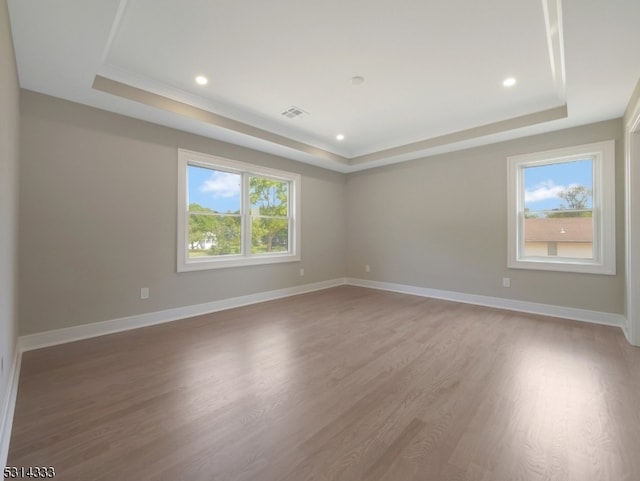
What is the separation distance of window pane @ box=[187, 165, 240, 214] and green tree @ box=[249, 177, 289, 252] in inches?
11.8

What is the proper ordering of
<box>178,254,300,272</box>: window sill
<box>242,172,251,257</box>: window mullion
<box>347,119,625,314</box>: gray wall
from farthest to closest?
<box>242,172,251,257</box>: window mullion, <box>178,254,300,272</box>: window sill, <box>347,119,625,314</box>: gray wall

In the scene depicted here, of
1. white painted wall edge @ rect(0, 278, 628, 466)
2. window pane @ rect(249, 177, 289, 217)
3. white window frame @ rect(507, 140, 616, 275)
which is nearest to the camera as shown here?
white painted wall edge @ rect(0, 278, 628, 466)

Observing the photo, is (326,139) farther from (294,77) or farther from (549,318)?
(549,318)

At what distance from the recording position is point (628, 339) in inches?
119

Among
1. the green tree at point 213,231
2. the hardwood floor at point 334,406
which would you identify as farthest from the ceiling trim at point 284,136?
the hardwood floor at point 334,406

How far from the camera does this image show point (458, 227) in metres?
4.81

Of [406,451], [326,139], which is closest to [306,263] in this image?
[326,139]

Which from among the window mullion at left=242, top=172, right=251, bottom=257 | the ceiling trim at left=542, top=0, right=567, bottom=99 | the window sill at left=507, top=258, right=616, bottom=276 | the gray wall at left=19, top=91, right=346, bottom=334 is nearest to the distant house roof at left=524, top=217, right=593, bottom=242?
the window sill at left=507, top=258, right=616, bottom=276

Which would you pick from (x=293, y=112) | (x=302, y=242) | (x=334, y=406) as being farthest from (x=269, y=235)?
(x=334, y=406)

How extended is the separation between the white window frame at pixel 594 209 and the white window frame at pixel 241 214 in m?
3.47

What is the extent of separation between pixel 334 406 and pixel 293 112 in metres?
3.47

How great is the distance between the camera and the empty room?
162 centimetres

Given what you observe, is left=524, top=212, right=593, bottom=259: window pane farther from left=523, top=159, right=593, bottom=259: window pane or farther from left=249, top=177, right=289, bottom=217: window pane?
left=249, top=177, right=289, bottom=217: window pane

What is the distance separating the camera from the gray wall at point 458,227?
3.71m
